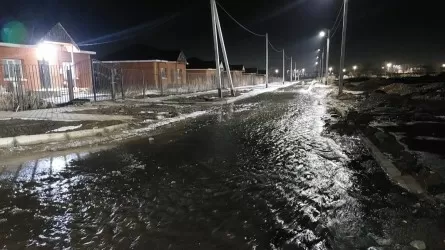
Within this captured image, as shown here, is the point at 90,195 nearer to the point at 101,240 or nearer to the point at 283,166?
the point at 101,240

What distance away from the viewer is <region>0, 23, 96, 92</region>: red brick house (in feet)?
79.4

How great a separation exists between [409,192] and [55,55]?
30.6 metres

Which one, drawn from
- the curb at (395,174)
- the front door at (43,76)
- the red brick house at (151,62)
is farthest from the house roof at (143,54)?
the curb at (395,174)

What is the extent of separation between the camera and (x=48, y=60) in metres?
28.3

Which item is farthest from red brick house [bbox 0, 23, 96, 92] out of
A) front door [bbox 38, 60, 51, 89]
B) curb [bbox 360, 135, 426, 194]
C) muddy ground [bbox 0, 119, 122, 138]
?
curb [bbox 360, 135, 426, 194]

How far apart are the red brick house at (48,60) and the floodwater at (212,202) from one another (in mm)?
18685

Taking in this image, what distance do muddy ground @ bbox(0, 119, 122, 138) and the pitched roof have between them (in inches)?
749

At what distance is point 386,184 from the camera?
17.5ft

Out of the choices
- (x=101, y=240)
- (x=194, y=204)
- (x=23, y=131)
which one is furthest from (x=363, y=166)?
(x=23, y=131)

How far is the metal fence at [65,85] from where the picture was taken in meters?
15.8

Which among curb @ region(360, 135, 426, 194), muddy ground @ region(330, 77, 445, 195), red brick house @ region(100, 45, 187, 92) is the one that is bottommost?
curb @ region(360, 135, 426, 194)

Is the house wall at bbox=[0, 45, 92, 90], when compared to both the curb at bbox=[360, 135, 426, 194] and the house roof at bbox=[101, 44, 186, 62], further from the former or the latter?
the curb at bbox=[360, 135, 426, 194]

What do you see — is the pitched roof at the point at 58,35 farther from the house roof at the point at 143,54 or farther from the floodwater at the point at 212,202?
the floodwater at the point at 212,202

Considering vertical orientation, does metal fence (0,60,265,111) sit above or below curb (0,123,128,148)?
above
